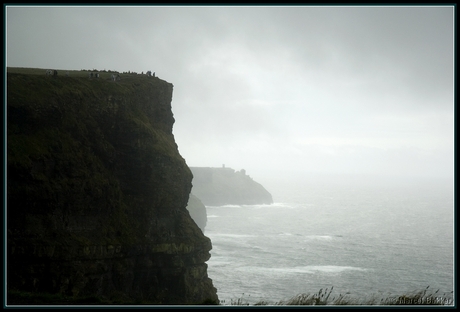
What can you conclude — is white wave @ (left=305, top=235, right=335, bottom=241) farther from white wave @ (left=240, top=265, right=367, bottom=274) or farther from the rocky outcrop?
white wave @ (left=240, top=265, right=367, bottom=274)

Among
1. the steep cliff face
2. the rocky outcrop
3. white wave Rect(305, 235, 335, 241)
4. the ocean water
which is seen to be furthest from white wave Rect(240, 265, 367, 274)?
the rocky outcrop

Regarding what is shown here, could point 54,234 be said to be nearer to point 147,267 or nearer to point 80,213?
point 80,213

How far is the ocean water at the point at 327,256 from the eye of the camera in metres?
70.9

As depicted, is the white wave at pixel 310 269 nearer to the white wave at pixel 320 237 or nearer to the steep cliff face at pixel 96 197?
the white wave at pixel 320 237

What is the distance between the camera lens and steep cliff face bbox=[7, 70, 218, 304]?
33031mm

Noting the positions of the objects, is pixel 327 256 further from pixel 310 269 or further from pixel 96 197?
pixel 96 197

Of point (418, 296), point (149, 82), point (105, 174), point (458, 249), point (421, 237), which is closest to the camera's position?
point (458, 249)

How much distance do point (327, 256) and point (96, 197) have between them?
73.4 metres

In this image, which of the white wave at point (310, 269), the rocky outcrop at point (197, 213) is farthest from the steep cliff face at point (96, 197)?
the rocky outcrop at point (197, 213)

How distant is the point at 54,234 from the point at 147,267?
8.86m

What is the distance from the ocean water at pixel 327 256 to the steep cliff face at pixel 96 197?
1001 cm

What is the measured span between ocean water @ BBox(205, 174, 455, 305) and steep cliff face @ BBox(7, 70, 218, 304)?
10010 mm

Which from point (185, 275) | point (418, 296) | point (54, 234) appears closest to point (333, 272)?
point (185, 275)

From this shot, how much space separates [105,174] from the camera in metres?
A: 39.0
